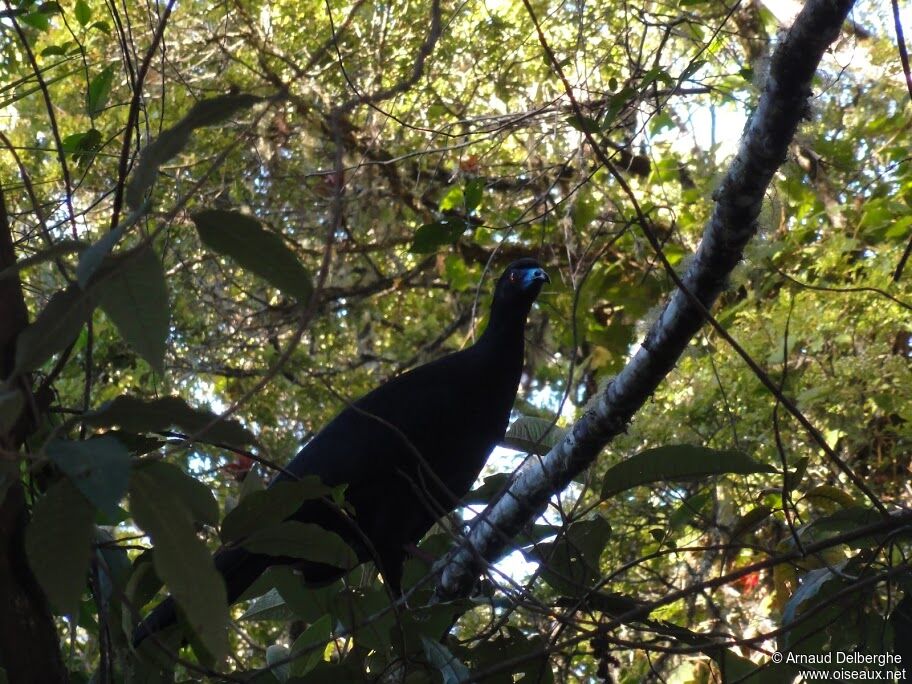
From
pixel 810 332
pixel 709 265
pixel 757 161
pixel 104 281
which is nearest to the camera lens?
pixel 104 281

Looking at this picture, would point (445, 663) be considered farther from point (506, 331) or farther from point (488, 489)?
point (506, 331)

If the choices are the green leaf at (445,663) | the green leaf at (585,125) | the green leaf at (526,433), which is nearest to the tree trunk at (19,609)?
the green leaf at (445,663)

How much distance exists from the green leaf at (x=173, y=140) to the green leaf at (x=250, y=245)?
4.0 inches

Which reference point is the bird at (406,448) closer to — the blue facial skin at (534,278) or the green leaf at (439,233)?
the blue facial skin at (534,278)

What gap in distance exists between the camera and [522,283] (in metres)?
3.41

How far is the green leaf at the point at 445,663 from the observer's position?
1696 millimetres

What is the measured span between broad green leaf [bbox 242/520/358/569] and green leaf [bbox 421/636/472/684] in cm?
24

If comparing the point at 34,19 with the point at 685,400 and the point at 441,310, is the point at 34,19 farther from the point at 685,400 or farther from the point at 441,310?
the point at 441,310

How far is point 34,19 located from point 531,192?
10.3 ft

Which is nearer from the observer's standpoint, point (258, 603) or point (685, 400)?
point (258, 603)

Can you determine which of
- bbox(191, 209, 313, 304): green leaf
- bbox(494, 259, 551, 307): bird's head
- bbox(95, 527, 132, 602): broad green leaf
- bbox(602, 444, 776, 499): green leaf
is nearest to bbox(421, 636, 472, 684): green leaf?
bbox(602, 444, 776, 499): green leaf

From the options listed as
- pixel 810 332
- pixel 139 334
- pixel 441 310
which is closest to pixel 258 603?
pixel 139 334

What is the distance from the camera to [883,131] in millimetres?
4543

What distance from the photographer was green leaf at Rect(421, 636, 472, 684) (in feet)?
5.57
